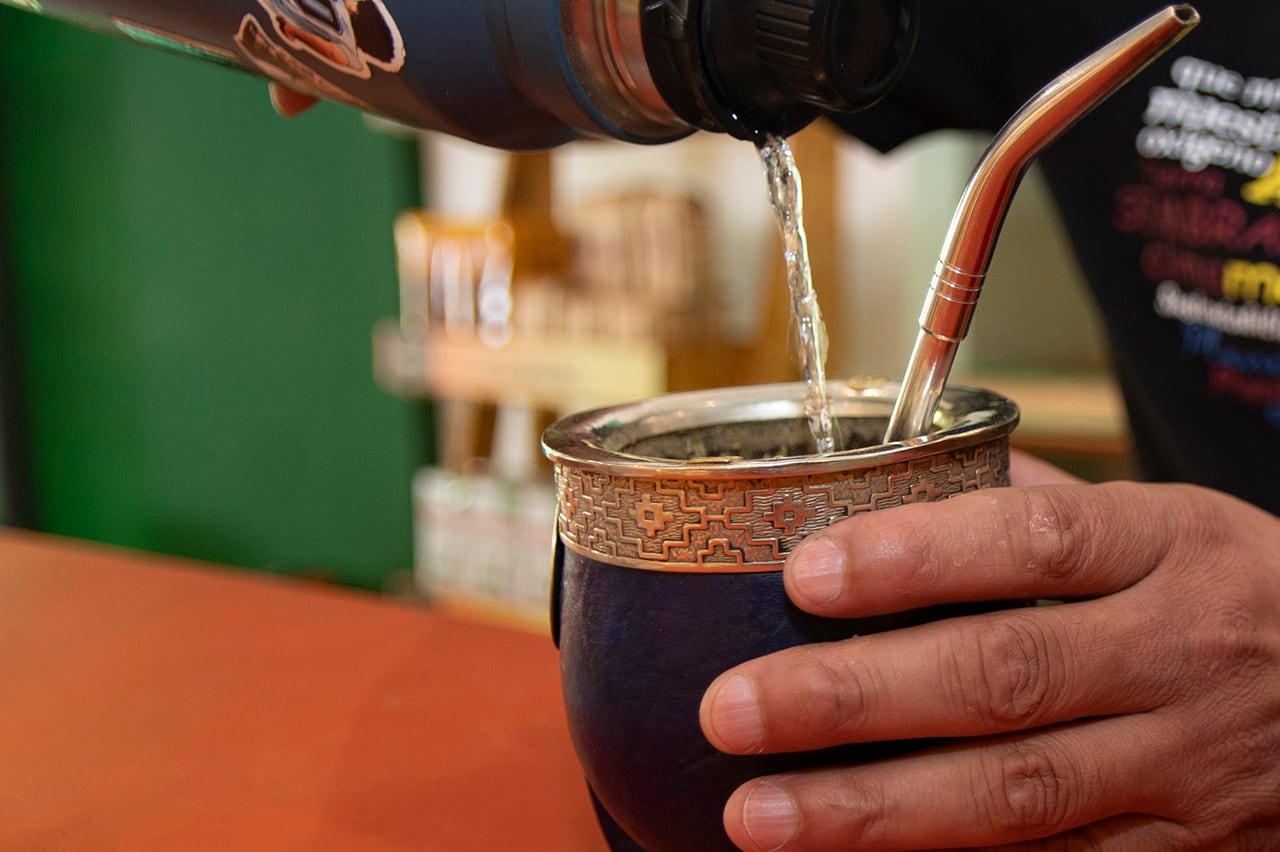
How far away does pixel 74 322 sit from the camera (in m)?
3.05

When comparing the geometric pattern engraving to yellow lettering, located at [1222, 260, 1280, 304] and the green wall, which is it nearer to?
yellow lettering, located at [1222, 260, 1280, 304]

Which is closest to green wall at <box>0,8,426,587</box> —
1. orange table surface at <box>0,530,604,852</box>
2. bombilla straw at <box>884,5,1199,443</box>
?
orange table surface at <box>0,530,604,852</box>

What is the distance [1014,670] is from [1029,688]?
11 mm

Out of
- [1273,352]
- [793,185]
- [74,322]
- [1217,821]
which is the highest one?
[793,185]

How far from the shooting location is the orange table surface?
1.66ft

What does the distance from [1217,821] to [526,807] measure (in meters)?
0.27

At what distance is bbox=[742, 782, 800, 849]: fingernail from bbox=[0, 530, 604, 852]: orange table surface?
0.34 ft

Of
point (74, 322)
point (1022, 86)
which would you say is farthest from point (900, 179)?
point (74, 322)

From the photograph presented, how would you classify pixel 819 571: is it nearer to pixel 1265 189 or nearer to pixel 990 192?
pixel 990 192

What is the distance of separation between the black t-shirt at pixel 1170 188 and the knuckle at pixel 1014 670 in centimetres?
52

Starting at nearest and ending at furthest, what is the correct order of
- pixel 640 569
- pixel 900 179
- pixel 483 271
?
pixel 640 569 → pixel 900 179 → pixel 483 271

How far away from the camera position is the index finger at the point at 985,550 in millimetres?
386

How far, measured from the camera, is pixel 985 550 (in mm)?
402

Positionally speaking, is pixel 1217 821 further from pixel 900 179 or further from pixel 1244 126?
pixel 900 179
